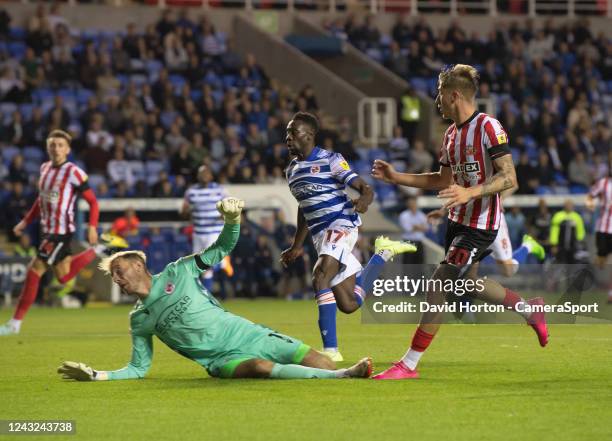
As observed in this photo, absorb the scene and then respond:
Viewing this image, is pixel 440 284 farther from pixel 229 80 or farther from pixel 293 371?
pixel 229 80

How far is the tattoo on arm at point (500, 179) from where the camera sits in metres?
8.76


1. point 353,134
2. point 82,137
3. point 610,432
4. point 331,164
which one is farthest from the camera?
point 353,134

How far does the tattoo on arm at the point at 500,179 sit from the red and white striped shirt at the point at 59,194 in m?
7.02

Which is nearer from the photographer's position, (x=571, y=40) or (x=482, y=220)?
(x=482, y=220)

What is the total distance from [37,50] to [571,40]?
45.2ft

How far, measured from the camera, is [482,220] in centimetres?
941

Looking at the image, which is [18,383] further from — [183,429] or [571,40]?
[571,40]

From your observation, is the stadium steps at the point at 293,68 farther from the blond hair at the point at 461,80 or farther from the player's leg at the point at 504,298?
the blond hair at the point at 461,80

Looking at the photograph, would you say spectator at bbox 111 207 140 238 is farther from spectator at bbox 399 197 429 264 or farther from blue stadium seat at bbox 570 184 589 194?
blue stadium seat at bbox 570 184 589 194

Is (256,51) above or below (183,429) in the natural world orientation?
above

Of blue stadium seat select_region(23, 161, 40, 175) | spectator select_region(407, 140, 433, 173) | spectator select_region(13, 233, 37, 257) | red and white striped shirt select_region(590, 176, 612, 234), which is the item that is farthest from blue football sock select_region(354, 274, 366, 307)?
spectator select_region(407, 140, 433, 173)

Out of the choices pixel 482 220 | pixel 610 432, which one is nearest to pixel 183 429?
pixel 610 432

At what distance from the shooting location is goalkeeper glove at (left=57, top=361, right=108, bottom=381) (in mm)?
8680

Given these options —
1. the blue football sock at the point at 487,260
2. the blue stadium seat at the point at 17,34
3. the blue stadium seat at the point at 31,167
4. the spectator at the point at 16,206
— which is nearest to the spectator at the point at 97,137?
the blue stadium seat at the point at 31,167
